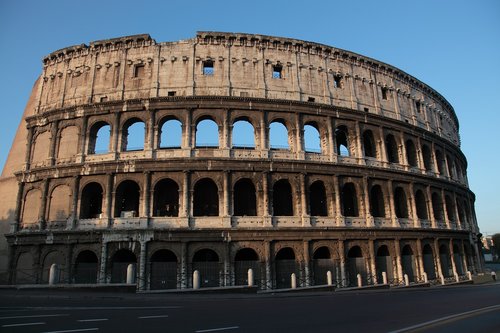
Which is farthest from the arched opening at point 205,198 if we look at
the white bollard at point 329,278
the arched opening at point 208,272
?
the white bollard at point 329,278

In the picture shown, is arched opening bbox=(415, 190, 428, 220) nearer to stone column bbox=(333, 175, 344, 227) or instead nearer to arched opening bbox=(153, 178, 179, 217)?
stone column bbox=(333, 175, 344, 227)

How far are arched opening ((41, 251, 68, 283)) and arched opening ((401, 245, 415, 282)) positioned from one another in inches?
898

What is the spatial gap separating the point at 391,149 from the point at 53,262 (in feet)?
85.7

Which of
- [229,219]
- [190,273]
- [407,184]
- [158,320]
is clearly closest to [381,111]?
[407,184]

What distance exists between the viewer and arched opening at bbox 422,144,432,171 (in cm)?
2977

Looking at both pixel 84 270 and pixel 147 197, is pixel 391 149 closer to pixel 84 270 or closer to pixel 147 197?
pixel 147 197

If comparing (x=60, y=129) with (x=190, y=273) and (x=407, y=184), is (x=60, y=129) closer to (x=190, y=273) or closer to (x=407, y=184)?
(x=190, y=273)

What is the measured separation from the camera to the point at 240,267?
20.5 m

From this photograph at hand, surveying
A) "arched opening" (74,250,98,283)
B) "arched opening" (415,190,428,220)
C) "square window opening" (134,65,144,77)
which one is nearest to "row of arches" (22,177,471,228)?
"arched opening" (74,250,98,283)

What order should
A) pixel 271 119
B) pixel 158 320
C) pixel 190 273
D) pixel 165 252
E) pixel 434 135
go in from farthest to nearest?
pixel 434 135 < pixel 271 119 < pixel 165 252 < pixel 190 273 < pixel 158 320

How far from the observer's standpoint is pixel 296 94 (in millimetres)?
24094

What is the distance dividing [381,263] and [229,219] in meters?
11.4

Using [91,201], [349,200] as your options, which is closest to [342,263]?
[349,200]

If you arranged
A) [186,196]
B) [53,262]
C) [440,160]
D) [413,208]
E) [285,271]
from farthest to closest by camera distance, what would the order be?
[440,160] < [413,208] < [53,262] < [285,271] < [186,196]
